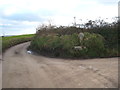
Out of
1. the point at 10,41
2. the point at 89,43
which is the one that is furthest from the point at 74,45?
the point at 10,41

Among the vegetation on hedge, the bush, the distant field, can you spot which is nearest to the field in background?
the distant field

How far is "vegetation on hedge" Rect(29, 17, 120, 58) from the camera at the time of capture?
13164 millimetres

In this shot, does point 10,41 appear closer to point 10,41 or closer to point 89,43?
point 10,41

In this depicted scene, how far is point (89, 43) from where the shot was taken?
13.8 meters

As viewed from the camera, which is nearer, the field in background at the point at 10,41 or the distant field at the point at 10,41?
the field in background at the point at 10,41

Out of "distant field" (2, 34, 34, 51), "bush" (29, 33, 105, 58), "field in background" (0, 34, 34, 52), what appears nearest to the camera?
"bush" (29, 33, 105, 58)

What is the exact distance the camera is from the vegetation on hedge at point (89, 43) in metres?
13.2

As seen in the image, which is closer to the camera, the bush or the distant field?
the bush

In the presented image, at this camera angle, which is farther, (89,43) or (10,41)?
(10,41)

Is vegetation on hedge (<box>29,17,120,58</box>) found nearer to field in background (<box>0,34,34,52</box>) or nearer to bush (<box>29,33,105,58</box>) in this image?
bush (<box>29,33,105,58</box>)

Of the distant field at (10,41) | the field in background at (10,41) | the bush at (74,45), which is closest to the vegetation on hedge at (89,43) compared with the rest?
the bush at (74,45)

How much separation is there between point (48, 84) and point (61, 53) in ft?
23.6

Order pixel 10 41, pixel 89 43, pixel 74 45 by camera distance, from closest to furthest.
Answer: pixel 89 43, pixel 74 45, pixel 10 41

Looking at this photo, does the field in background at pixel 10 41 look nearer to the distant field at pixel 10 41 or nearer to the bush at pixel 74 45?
the distant field at pixel 10 41
